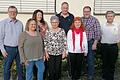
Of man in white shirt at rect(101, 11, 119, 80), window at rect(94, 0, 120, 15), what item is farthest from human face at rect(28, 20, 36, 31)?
window at rect(94, 0, 120, 15)

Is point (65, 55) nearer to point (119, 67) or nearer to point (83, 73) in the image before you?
point (83, 73)

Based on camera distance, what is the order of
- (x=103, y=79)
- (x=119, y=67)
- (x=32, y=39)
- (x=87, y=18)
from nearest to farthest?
1. (x=32, y=39)
2. (x=87, y=18)
3. (x=103, y=79)
4. (x=119, y=67)

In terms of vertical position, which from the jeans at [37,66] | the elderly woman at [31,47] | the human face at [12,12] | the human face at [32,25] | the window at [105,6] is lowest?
the jeans at [37,66]

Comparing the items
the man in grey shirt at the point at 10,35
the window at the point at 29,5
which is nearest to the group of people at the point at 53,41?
the man in grey shirt at the point at 10,35

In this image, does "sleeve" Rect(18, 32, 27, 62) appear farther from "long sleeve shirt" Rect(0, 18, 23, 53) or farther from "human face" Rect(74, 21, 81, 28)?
"human face" Rect(74, 21, 81, 28)

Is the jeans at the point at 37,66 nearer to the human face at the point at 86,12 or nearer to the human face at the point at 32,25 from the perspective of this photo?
the human face at the point at 32,25

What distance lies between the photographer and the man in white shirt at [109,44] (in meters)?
8.62

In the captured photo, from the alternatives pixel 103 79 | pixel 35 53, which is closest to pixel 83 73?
pixel 103 79

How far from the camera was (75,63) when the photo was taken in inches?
334

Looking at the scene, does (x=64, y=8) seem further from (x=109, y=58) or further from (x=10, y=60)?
(x=10, y=60)

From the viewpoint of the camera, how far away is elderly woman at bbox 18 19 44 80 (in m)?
7.96

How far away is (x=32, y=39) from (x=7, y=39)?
0.62 m

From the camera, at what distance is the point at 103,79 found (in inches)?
367

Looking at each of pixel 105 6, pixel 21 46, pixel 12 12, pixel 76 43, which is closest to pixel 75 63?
pixel 76 43
